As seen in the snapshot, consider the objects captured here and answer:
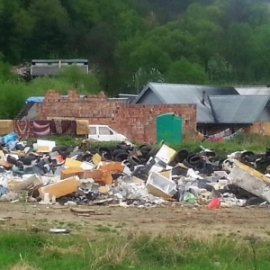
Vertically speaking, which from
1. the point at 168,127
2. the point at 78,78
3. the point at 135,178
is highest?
the point at 135,178

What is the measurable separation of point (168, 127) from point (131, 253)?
2169 centimetres

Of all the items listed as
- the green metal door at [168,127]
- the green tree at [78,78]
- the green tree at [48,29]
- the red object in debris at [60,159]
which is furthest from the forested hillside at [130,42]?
the red object in debris at [60,159]

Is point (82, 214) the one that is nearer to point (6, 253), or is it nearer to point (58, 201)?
point (58, 201)

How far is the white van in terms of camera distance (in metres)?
28.9

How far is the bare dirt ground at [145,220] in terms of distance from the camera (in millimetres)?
12055

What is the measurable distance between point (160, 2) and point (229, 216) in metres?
95.9

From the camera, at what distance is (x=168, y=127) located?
31.1 meters

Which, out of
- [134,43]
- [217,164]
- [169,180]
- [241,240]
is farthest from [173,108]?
[134,43]

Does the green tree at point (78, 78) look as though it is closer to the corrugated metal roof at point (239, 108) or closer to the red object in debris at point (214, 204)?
the corrugated metal roof at point (239, 108)

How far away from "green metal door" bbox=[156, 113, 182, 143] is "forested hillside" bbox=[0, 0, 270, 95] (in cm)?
4336

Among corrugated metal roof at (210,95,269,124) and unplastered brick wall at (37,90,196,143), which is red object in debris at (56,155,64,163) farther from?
corrugated metal roof at (210,95,269,124)

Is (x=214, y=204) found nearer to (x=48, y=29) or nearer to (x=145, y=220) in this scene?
(x=145, y=220)

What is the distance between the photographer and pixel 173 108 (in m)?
31.7

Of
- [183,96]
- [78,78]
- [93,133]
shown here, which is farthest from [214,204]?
[78,78]
